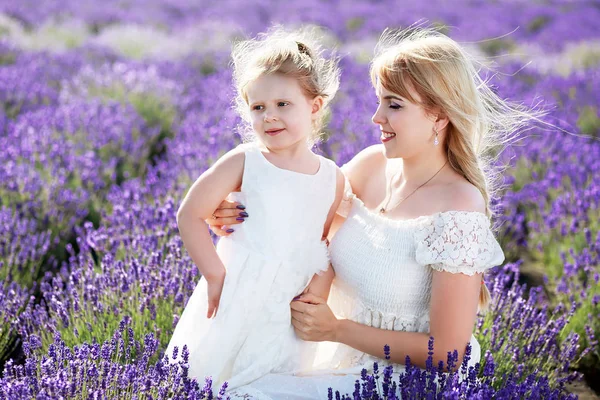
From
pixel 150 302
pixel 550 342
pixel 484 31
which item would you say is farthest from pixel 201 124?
pixel 484 31

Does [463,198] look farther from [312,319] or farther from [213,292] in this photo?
[213,292]

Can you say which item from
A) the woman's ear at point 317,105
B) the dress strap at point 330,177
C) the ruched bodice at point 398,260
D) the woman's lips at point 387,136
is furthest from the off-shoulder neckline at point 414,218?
the woman's ear at point 317,105

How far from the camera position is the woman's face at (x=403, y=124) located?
2.24m

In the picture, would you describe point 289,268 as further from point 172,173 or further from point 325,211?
point 172,173

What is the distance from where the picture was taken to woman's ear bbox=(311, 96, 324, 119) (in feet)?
7.42

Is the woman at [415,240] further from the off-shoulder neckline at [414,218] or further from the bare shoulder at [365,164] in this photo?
the bare shoulder at [365,164]

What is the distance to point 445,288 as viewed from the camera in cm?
212

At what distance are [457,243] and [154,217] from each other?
172 cm

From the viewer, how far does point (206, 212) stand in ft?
7.09

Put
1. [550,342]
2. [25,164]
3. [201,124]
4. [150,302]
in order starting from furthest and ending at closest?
[201,124] < [25,164] < [550,342] < [150,302]

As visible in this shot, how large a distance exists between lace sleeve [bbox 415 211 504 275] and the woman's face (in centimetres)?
25

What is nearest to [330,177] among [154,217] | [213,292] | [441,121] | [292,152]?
[292,152]

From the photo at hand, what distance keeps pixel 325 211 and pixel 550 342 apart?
122 cm

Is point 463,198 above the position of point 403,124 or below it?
below
